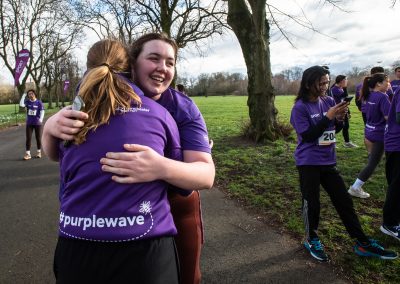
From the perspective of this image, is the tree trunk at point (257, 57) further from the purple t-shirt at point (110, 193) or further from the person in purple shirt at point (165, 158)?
the purple t-shirt at point (110, 193)

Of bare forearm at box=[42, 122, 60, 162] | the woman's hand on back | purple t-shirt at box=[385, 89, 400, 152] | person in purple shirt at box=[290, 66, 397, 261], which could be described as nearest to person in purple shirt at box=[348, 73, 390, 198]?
purple t-shirt at box=[385, 89, 400, 152]

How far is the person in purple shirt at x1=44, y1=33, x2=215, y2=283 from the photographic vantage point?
4.54 ft

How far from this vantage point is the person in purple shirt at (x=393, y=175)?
4.14m

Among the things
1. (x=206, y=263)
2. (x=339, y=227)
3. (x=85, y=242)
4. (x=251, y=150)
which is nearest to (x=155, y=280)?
(x=85, y=242)

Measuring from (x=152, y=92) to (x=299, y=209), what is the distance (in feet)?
12.8

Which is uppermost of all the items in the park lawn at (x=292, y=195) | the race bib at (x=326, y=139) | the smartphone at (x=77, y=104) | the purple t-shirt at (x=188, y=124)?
the smartphone at (x=77, y=104)

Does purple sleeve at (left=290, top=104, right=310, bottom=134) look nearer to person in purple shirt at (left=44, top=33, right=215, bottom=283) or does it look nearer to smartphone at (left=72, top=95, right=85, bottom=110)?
person in purple shirt at (left=44, top=33, right=215, bottom=283)

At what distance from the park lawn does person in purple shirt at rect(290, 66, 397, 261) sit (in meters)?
0.26

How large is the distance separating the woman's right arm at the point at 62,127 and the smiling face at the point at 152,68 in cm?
46

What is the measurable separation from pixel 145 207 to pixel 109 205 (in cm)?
14

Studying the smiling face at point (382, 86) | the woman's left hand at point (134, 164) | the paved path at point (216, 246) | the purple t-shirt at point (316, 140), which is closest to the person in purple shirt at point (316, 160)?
the purple t-shirt at point (316, 140)

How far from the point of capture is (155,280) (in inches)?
54.5

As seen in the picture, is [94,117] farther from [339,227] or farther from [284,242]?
[339,227]

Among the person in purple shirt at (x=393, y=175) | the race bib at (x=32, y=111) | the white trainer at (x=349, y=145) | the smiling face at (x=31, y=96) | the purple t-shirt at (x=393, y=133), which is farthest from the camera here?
the smiling face at (x=31, y=96)
